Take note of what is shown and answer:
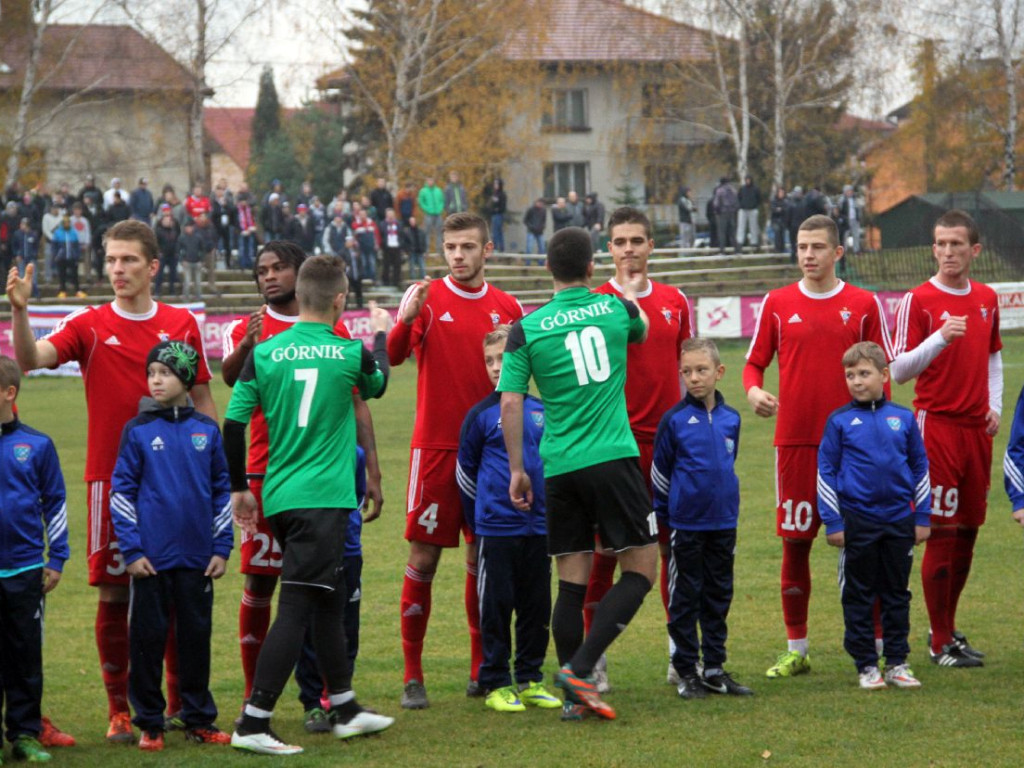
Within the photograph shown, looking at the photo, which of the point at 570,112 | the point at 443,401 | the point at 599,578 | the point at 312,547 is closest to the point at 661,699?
the point at 599,578

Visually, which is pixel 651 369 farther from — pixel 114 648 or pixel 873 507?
pixel 114 648

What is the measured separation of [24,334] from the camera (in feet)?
19.6

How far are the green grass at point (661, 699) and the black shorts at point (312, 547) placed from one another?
2.55ft

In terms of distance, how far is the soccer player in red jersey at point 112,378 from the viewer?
6.36 m

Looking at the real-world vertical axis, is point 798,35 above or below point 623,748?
above

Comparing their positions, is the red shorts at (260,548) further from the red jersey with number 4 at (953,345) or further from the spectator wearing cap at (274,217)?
the spectator wearing cap at (274,217)

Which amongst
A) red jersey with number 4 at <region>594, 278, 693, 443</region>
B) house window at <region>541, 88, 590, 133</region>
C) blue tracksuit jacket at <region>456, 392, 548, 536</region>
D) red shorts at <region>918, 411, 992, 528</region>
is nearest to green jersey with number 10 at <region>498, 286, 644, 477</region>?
blue tracksuit jacket at <region>456, 392, 548, 536</region>

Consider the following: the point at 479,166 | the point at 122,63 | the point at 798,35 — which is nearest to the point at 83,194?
the point at 122,63

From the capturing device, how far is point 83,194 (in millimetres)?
32469

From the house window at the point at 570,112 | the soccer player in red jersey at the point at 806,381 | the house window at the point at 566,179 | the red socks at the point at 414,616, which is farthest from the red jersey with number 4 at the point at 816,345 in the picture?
the house window at the point at 566,179

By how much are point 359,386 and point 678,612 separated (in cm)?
206

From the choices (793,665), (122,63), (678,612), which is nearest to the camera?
(678,612)

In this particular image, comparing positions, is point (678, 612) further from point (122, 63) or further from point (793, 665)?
point (122, 63)

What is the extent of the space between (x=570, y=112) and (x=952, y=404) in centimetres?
5104
